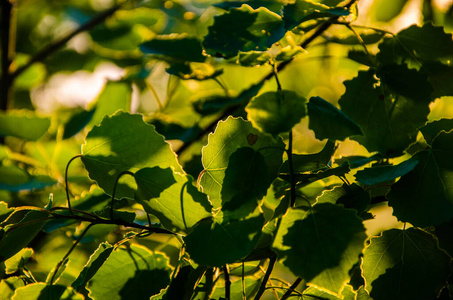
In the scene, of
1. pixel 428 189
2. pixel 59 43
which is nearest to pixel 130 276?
pixel 428 189

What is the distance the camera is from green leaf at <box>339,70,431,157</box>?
2.82 feet

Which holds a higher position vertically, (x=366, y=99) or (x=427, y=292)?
(x=366, y=99)

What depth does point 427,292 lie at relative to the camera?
743mm

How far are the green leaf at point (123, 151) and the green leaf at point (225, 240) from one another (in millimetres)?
151

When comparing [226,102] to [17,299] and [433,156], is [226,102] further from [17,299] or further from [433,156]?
[17,299]

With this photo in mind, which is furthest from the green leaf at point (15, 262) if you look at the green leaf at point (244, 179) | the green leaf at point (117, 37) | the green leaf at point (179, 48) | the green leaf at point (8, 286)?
the green leaf at point (117, 37)

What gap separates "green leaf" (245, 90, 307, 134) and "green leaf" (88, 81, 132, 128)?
0.81m

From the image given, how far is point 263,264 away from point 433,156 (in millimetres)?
438

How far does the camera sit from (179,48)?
1.19m

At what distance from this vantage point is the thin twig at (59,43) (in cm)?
177

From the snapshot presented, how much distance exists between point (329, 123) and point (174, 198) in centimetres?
29

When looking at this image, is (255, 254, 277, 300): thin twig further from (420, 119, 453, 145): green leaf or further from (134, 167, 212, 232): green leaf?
(420, 119, 453, 145): green leaf

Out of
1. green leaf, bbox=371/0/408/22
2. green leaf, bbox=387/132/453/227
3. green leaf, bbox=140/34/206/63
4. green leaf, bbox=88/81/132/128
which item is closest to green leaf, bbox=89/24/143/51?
green leaf, bbox=88/81/132/128

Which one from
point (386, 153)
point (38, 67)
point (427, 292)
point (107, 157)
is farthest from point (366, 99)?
point (38, 67)
